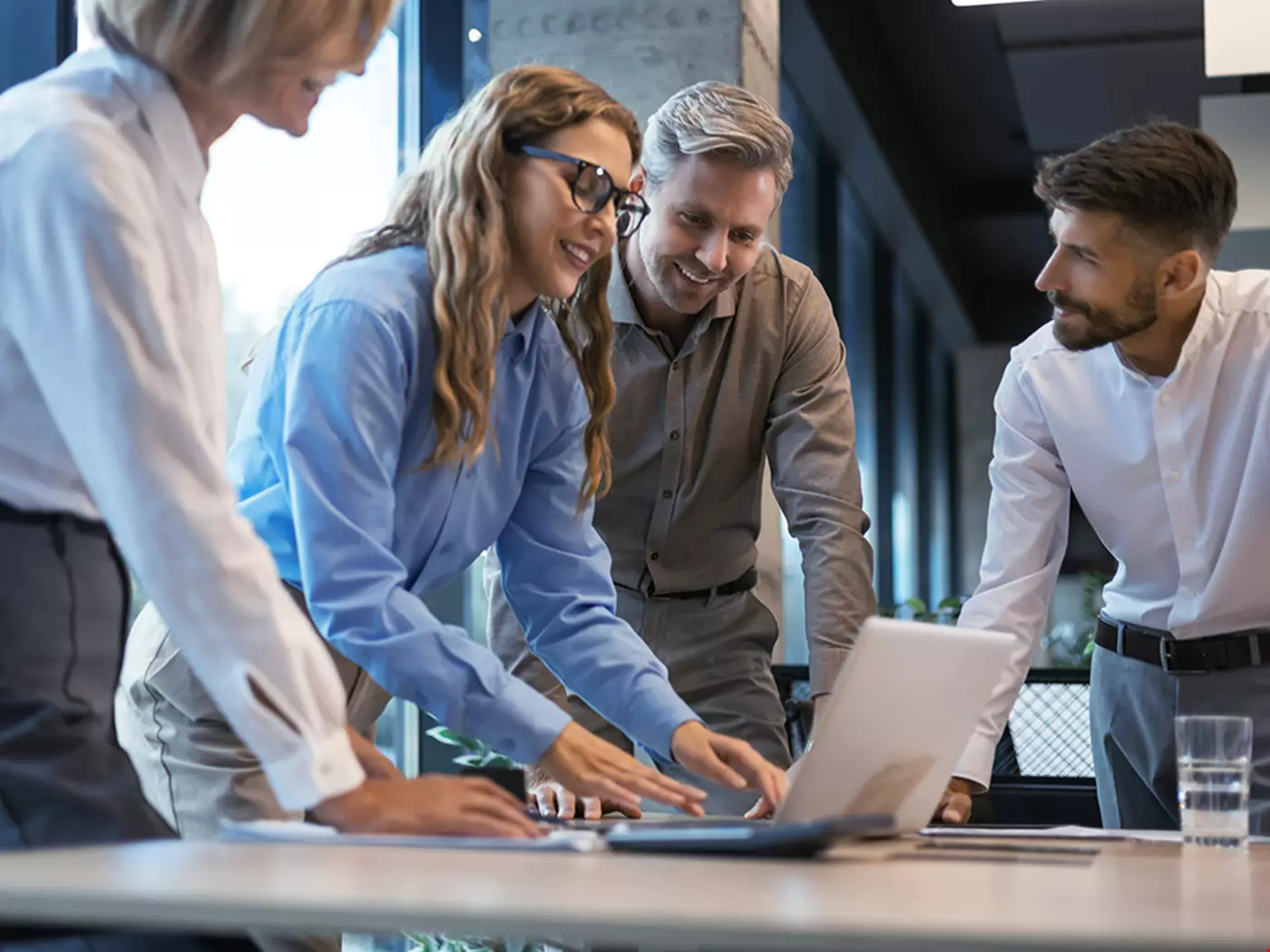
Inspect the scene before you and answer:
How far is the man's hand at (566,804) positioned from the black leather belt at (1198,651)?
1.11m

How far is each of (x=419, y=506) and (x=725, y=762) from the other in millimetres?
489

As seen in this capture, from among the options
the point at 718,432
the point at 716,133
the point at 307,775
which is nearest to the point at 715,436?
the point at 718,432

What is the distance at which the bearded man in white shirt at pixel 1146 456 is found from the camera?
9.29 feet

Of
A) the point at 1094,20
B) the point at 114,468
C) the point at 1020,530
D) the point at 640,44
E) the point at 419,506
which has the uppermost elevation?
the point at 1094,20

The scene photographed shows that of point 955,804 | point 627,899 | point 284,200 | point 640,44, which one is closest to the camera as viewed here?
point 627,899

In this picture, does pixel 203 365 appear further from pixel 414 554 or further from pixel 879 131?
pixel 879 131

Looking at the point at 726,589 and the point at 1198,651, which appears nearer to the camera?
the point at 1198,651

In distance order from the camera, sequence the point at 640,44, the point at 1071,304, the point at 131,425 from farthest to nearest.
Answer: the point at 640,44
the point at 1071,304
the point at 131,425

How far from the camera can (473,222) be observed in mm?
1962

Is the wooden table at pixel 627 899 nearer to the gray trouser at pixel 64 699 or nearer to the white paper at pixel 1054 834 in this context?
the gray trouser at pixel 64 699

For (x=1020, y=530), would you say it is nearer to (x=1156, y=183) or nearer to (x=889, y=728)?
(x=1156, y=183)

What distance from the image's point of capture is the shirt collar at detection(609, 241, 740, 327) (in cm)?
300

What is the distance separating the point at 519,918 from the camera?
0.93m

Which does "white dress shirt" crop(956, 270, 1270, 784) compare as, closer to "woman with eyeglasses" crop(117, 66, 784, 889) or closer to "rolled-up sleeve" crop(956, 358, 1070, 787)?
"rolled-up sleeve" crop(956, 358, 1070, 787)
